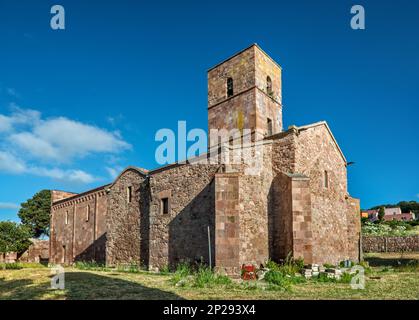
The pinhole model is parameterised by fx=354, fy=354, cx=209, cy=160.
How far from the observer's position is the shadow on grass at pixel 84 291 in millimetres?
9305

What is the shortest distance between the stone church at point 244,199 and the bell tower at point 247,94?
65mm

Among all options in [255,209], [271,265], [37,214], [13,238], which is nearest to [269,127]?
[255,209]

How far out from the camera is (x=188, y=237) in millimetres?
16703

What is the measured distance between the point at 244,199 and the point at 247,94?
8.48 meters

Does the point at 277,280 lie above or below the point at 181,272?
above

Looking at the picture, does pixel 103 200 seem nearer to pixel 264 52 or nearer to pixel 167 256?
pixel 167 256

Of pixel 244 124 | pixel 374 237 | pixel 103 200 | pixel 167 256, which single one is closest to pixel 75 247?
pixel 103 200

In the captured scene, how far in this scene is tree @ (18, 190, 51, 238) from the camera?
52.7 m

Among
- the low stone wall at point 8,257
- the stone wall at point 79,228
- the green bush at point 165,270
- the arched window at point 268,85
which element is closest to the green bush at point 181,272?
the green bush at point 165,270

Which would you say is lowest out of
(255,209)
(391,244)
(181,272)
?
(391,244)

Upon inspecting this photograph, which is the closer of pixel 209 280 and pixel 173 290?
pixel 173 290

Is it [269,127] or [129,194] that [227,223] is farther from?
[269,127]

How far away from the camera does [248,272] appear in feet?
44.3
